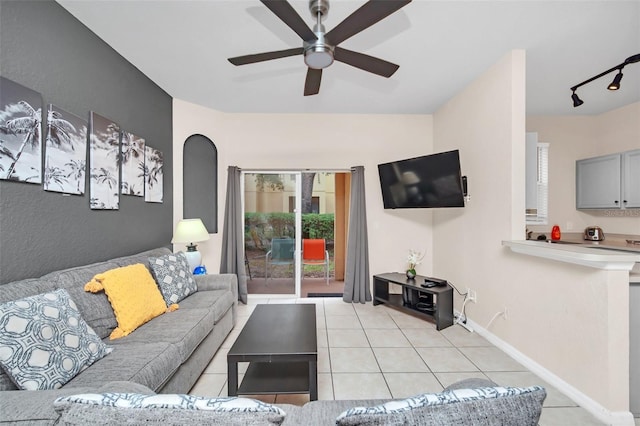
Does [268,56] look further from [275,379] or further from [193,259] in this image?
[193,259]

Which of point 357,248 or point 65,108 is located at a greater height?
point 65,108

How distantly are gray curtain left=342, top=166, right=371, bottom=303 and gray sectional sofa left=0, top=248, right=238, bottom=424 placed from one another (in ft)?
6.58

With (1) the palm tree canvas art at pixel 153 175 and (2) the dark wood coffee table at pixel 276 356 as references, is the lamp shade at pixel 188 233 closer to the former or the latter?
(1) the palm tree canvas art at pixel 153 175

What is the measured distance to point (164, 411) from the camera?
1.97 feet

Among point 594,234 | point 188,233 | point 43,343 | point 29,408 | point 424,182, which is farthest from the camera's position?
point 594,234

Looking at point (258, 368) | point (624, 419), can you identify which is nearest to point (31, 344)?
point (258, 368)

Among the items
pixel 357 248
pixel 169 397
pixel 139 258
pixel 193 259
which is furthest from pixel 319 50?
pixel 357 248

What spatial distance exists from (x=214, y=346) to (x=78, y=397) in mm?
2018

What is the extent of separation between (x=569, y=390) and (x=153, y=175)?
4359 mm

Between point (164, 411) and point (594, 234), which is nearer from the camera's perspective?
point (164, 411)

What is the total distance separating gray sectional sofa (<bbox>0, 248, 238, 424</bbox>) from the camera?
1.01m

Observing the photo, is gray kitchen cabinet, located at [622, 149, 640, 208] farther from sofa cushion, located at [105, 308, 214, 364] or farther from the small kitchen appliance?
sofa cushion, located at [105, 308, 214, 364]

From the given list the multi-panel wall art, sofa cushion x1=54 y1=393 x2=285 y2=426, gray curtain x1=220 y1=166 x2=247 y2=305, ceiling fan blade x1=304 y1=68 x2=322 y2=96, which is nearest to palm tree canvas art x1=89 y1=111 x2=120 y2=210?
the multi-panel wall art

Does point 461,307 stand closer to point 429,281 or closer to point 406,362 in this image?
point 429,281
